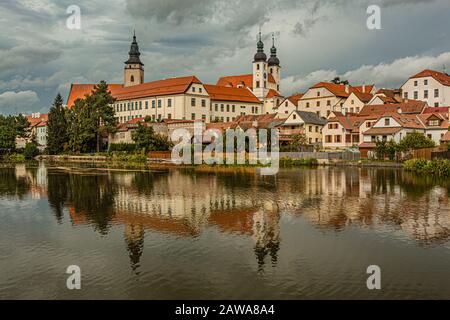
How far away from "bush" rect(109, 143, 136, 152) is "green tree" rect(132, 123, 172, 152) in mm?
3069

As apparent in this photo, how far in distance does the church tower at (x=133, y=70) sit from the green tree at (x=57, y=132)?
30.9m

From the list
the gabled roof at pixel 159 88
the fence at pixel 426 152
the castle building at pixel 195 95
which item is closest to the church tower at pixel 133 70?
the castle building at pixel 195 95

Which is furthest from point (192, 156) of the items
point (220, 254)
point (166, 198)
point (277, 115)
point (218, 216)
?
point (220, 254)

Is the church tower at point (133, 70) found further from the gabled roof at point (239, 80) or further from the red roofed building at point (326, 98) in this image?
the red roofed building at point (326, 98)

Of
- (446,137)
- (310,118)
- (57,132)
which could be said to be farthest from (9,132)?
(446,137)

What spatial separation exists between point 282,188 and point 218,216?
11.8m

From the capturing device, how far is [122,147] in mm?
77250

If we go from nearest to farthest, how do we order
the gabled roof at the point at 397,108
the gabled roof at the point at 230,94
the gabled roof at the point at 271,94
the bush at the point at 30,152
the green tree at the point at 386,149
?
the green tree at the point at 386,149, the gabled roof at the point at 397,108, the bush at the point at 30,152, the gabled roof at the point at 230,94, the gabled roof at the point at 271,94

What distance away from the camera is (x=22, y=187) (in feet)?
112

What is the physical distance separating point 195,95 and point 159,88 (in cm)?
936

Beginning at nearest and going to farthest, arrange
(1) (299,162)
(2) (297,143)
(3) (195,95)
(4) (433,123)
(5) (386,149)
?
(5) (386,149) → (1) (299,162) → (4) (433,123) → (2) (297,143) → (3) (195,95)

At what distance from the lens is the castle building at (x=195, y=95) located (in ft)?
299

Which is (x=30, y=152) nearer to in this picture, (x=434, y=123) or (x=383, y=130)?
(x=383, y=130)

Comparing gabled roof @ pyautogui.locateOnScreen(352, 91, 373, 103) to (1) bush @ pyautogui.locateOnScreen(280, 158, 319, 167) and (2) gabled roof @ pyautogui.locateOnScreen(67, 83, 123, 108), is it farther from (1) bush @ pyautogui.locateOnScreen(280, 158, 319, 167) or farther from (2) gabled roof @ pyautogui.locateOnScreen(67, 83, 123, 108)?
(2) gabled roof @ pyautogui.locateOnScreen(67, 83, 123, 108)
